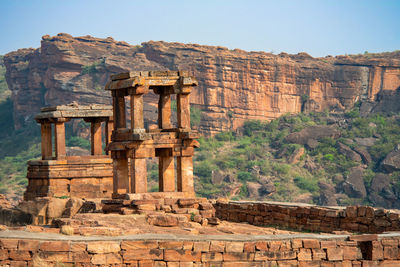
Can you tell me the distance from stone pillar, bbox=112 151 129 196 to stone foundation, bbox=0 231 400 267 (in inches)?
239

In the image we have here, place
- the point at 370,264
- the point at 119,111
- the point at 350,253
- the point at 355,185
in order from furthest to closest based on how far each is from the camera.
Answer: the point at 355,185
the point at 119,111
the point at 370,264
the point at 350,253

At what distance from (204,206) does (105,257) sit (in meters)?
4.74

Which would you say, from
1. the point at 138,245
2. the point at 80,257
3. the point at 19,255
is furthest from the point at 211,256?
the point at 19,255

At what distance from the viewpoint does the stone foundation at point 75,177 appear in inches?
754

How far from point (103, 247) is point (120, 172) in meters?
6.55

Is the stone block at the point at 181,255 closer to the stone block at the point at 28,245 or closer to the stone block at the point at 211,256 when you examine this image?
the stone block at the point at 211,256

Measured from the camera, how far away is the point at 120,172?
48.9 feet

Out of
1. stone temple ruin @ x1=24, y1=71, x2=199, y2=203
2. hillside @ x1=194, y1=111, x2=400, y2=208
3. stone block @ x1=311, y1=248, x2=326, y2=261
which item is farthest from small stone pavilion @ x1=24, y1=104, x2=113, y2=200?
hillside @ x1=194, y1=111, x2=400, y2=208

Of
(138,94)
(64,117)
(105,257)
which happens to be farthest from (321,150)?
(105,257)

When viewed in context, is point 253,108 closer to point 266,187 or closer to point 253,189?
point 266,187

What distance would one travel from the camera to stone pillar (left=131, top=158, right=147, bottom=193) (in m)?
14.1

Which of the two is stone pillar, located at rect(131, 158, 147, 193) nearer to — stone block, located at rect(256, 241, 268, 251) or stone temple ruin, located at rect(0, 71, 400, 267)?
stone temple ruin, located at rect(0, 71, 400, 267)

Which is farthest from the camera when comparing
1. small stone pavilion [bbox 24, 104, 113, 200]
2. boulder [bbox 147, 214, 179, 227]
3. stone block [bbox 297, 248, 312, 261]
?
small stone pavilion [bbox 24, 104, 113, 200]

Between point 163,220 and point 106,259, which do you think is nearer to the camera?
point 106,259
